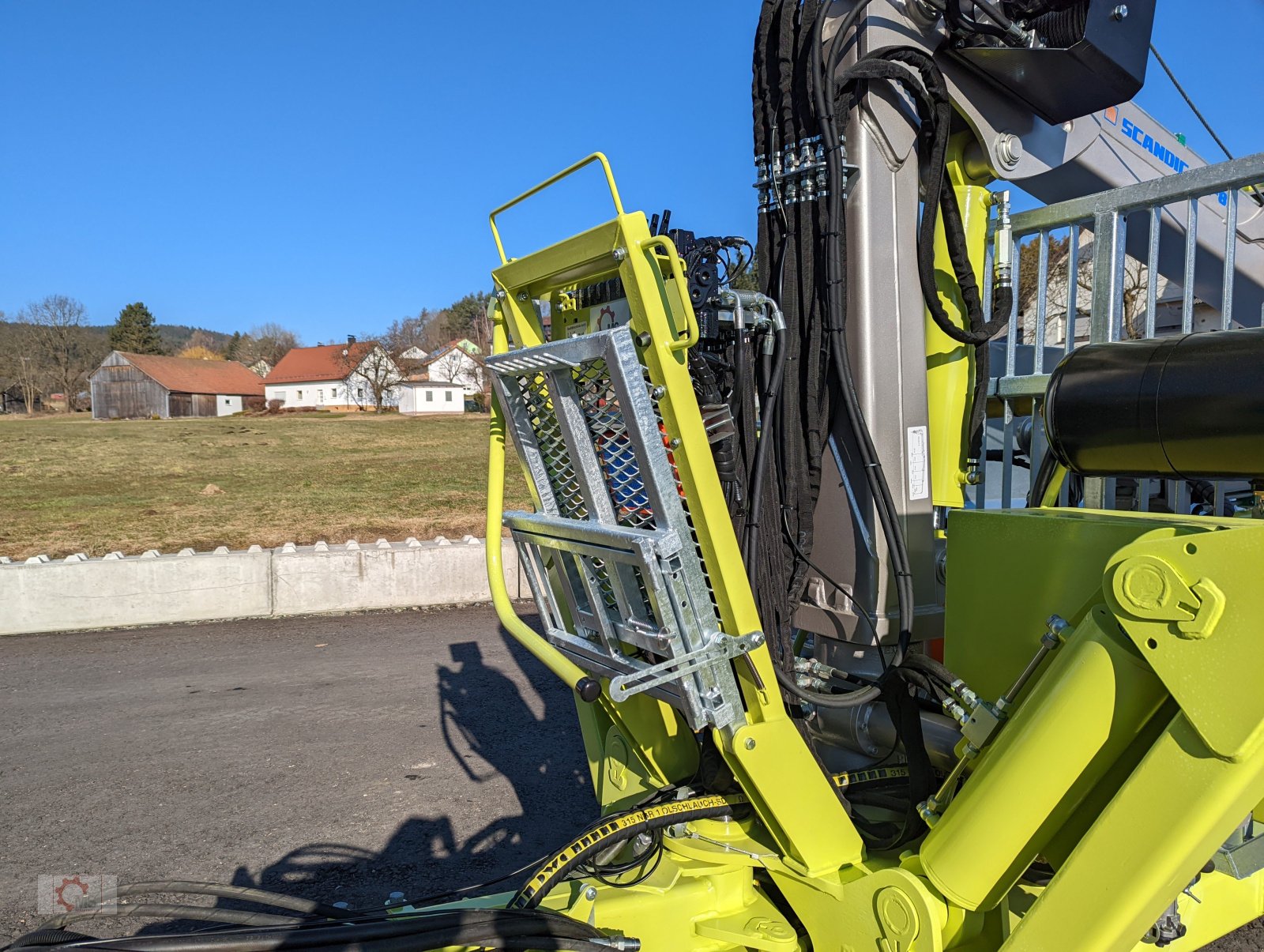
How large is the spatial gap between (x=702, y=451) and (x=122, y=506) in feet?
49.4

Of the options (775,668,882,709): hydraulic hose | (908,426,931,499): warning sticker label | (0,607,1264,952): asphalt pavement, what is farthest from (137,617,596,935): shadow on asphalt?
(908,426,931,499): warning sticker label

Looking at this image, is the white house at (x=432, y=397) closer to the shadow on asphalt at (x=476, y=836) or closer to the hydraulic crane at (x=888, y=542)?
the shadow on asphalt at (x=476, y=836)

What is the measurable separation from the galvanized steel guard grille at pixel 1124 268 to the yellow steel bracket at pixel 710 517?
51.3 inches

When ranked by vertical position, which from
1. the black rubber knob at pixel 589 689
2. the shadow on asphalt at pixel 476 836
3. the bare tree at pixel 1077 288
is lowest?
the shadow on asphalt at pixel 476 836

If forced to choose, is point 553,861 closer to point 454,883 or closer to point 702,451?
point 702,451

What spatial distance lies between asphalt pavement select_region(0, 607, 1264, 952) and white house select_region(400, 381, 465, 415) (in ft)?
213

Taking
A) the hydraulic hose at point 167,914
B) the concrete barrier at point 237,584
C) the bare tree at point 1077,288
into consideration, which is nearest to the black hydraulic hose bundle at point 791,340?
the bare tree at point 1077,288

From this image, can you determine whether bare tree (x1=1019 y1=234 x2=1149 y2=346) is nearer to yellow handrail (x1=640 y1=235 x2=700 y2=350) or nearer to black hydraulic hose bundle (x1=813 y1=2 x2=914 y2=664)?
black hydraulic hose bundle (x1=813 y1=2 x2=914 y2=664)

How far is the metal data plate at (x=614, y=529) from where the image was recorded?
2033 millimetres

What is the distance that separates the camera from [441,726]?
5.42 metres

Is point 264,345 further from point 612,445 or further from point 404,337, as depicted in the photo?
point 612,445

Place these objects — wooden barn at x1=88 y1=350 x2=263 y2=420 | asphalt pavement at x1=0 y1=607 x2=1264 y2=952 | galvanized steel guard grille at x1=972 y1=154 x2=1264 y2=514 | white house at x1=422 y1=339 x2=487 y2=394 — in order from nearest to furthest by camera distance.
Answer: galvanized steel guard grille at x1=972 y1=154 x2=1264 y2=514
asphalt pavement at x1=0 y1=607 x2=1264 y2=952
wooden barn at x1=88 y1=350 x2=263 y2=420
white house at x1=422 y1=339 x2=487 y2=394

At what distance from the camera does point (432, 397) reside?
72.1 metres

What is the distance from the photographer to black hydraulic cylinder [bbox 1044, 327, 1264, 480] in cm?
173
